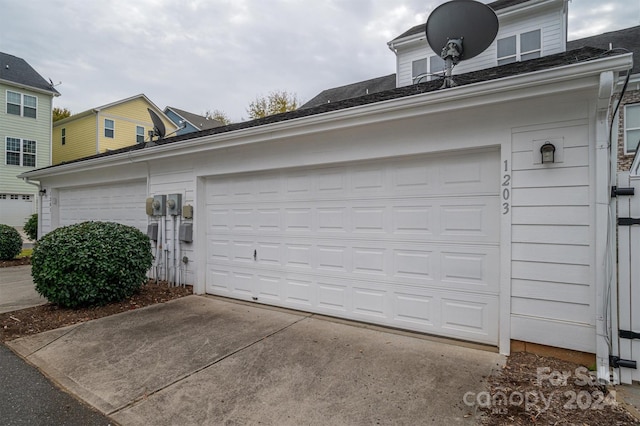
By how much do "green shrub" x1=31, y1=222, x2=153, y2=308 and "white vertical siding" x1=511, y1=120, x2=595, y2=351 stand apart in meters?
5.42

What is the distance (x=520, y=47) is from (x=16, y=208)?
23791mm

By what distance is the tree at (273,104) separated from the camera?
78.4 feet

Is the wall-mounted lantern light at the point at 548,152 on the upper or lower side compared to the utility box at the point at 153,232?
upper

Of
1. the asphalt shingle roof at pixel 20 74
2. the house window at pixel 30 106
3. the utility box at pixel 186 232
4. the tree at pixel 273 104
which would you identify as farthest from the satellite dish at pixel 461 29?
the house window at pixel 30 106

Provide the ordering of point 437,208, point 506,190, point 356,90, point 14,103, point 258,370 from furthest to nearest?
point 14,103
point 356,90
point 437,208
point 506,190
point 258,370

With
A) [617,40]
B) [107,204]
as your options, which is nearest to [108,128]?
[107,204]

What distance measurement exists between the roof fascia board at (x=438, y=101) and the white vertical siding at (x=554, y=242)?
1.41 feet

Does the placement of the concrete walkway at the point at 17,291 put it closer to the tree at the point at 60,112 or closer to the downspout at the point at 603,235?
the downspout at the point at 603,235

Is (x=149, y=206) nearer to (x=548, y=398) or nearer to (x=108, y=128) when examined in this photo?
(x=548, y=398)

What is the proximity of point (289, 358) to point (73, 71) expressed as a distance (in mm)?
19058

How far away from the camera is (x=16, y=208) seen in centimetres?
1694

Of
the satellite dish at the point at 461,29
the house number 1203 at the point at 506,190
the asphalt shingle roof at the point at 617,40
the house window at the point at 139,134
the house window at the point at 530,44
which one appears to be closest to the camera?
the house number 1203 at the point at 506,190

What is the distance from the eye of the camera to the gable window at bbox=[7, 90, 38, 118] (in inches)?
638

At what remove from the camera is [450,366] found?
118 inches
